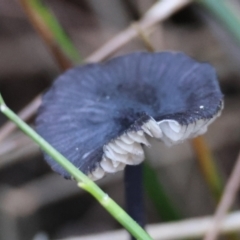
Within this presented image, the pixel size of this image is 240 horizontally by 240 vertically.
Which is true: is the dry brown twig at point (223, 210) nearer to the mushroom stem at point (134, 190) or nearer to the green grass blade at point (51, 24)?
the mushroom stem at point (134, 190)

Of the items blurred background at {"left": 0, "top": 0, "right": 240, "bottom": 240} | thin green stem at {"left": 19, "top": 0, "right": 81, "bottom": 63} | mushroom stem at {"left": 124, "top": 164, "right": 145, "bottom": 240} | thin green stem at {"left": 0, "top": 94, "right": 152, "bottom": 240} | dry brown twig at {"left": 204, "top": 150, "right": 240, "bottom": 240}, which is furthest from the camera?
blurred background at {"left": 0, "top": 0, "right": 240, "bottom": 240}

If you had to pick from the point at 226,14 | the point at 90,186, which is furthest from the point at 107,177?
the point at 90,186

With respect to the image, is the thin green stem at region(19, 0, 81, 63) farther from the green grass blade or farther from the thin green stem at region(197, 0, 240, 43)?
the thin green stem at region(197, 0, 240, 43)

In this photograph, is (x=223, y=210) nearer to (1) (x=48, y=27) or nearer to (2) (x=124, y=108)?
(2) (x=124, y=108)

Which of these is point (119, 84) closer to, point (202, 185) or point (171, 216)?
point (171, 216)

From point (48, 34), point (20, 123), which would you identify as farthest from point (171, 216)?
point (20, 123)

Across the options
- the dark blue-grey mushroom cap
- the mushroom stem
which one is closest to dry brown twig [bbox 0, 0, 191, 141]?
the dark blue-grey mushroom cap

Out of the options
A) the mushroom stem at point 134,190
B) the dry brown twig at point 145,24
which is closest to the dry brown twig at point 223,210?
the mushroom stem at point 134,190
